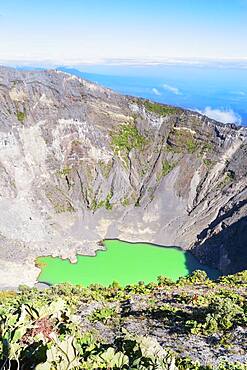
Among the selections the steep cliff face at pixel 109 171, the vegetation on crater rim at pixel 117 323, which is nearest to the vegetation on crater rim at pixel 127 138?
the steep cliff face at pixel 109 171

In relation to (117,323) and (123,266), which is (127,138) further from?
(117,323)

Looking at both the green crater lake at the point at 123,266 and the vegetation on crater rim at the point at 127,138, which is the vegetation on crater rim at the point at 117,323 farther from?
the vegetation on crater rim at the point at 127,138

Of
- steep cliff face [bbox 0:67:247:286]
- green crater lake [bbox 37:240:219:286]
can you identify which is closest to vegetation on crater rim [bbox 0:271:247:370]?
green crater lake [bbox 37:240:219:286]

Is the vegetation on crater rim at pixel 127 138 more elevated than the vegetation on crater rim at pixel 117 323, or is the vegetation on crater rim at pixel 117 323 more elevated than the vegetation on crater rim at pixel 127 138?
the vegetation on crater rim at pixel 117 323

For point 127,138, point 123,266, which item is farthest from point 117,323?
point 127,138

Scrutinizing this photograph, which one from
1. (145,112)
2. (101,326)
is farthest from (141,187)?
(101,326)
